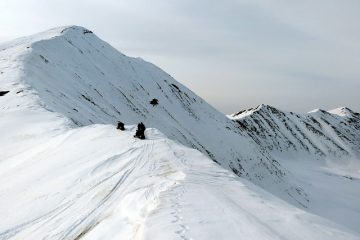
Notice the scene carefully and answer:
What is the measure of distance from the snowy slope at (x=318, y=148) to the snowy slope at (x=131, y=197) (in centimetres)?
5365

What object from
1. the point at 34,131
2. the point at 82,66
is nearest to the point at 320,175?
the point at 82,66

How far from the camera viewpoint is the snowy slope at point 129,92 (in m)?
41.5

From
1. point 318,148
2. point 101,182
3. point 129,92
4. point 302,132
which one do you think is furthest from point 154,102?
point 302,132

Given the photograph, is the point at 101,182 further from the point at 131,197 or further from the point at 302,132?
the point at 302,132

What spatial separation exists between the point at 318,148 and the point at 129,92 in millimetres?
84654

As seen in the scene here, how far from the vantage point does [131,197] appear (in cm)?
1102

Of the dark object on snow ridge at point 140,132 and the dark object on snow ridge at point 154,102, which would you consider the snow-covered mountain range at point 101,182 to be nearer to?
the dark object on snow ridge at point 140,132

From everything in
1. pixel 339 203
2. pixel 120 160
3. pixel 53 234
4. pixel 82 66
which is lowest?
pixel 339 203

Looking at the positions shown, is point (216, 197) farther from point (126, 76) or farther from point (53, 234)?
point (126, 76)

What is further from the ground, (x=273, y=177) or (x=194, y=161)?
(x=194, y=161)

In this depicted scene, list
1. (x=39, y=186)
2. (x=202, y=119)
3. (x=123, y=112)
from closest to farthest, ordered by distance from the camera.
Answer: (x=39, y=186), (x=123, y=112), (x=202, y=119)

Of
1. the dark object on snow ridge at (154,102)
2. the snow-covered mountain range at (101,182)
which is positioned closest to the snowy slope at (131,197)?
the snow-covered mountain range at (101,182)

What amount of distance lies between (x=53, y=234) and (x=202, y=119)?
69.5 meters

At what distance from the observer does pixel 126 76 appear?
7250 centimetres
